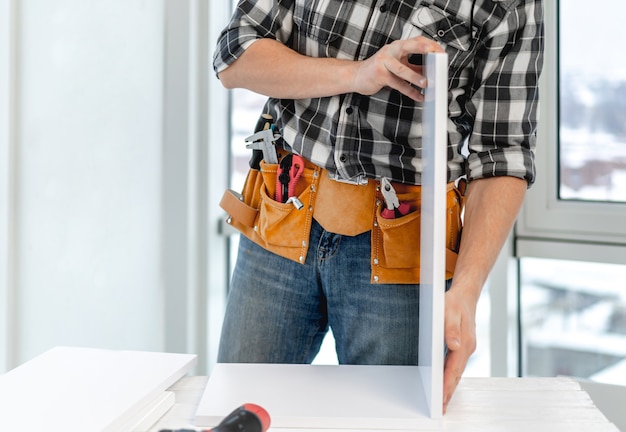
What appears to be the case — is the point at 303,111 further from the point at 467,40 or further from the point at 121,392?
the point at 121,392

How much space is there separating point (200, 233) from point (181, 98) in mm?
399

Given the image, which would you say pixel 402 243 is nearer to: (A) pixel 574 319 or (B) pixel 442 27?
(B) pixel 442 27

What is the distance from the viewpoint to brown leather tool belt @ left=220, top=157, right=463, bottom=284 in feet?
3.83

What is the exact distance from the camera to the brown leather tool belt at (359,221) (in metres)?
1.17

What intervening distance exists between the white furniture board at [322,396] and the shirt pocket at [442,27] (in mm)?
500

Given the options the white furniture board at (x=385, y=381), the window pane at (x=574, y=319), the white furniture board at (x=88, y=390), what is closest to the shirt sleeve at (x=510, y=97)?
the white furniture board at (x=385, y=381)

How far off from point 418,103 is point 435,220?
38 cm

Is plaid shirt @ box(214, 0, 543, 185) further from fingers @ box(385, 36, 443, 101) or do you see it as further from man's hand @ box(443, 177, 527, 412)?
fingers @ box(385, 36, 443, 101)

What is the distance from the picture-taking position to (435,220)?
0.82m

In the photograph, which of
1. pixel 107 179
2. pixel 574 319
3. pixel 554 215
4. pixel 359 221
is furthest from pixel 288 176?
pixel 574 319

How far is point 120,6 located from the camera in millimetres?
1825

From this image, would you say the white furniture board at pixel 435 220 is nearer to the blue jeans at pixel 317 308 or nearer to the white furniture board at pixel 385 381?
the white furniture board at pixel 385 381

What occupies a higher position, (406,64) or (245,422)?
(406,64)

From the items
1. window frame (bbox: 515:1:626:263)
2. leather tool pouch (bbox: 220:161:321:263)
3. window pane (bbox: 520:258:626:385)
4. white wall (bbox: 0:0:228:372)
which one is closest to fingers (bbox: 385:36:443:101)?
leather tool pouch (bbox: 220:161:321:263)
